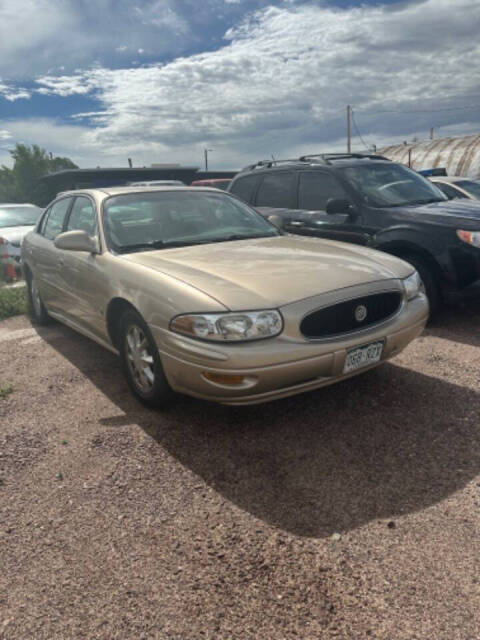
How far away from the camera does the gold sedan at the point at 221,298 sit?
9.37 ft

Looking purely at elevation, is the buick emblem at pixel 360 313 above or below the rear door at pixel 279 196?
below

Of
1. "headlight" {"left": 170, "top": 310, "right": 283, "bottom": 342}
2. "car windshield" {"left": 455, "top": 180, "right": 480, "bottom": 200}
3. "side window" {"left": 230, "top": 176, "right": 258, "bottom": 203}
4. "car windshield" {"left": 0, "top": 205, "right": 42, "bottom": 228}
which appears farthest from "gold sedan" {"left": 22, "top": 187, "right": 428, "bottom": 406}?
"car windshield" {"left": 0, "top": 205, "right": 42, "bottom": 228}

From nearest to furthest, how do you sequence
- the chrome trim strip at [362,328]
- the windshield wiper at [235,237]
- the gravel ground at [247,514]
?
the gravel ground at [247,514] < the chrome trim strip at [362,328] < the windshield wiper at [235,237]

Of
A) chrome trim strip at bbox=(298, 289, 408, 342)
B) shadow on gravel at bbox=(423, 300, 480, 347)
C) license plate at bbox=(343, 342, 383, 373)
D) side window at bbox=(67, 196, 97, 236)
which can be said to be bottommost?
shadow on gravel at bbox=(423, 300, 480, 347)

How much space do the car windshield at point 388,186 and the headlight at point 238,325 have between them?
3286 millimetres

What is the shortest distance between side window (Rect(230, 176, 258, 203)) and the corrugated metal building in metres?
16.6

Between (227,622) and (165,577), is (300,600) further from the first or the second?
(165,577)

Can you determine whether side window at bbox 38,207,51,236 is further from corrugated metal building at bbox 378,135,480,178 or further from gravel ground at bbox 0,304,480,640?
corrugated metal building at bbox 378,135,480,178

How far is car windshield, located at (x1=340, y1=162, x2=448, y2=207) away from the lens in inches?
224

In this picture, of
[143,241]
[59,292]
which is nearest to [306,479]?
[143,241]

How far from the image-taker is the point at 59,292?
16.2ft

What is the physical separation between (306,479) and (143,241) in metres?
2.18

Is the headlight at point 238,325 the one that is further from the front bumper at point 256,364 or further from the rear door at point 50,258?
the rear door at point 50,258

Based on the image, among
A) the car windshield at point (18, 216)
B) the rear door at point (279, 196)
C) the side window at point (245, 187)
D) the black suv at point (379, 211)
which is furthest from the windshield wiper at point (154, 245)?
the car windshield at point (18, 216)
